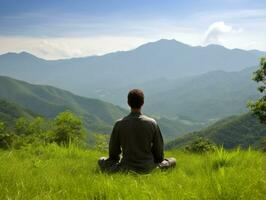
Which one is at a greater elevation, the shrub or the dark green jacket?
the dark green jacket

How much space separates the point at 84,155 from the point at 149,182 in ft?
14.8

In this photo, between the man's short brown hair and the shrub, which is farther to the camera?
the shrub

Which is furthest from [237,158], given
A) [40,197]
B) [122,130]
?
[40,197]

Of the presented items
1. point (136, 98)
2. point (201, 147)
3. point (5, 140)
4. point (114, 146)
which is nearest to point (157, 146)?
point (114, 146)

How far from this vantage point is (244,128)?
196875 mm

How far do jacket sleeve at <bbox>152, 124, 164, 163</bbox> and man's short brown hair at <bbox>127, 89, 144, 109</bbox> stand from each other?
640 mm

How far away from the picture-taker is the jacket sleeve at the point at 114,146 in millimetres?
8477

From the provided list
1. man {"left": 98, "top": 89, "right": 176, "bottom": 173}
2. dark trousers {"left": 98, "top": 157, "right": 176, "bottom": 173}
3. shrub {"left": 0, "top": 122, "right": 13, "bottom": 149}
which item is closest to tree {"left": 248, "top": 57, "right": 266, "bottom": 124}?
shrub {"left": 0, "top": 122, "right": 13, "bottom": 149}

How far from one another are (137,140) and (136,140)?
0.07 feet

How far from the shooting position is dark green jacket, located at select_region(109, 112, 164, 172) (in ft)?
26.3

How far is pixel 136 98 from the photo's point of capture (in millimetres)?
8000

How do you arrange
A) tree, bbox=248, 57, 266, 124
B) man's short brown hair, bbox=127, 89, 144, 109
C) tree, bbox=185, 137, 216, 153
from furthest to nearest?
1. tree, bbox=248, 57, 266, 124
2. tree, bbox=185, 137, 216, 153
3. man's short brown hair, bbox=127, 89, 144, 109

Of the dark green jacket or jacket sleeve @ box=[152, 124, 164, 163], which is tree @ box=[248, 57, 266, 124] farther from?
the dark green jacket

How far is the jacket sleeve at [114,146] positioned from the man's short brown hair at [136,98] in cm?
73
